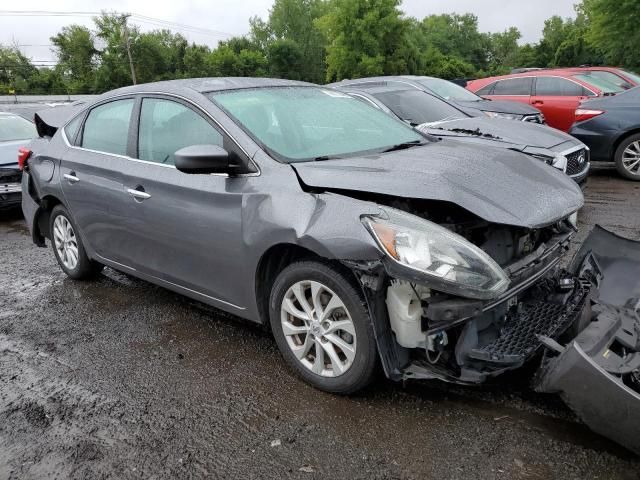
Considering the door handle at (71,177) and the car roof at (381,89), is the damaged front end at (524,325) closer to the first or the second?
the door handle at (71,177)

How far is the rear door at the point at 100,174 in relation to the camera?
4062 millimetres

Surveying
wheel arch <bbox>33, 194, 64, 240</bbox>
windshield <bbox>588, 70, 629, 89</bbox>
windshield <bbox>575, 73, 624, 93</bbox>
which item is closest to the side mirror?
wheel arch <bbox>33, 194, 64, 240</bbox>

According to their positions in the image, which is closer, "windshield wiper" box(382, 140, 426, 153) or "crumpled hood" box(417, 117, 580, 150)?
"windshield wiper" box(382, 140, 426, 153)

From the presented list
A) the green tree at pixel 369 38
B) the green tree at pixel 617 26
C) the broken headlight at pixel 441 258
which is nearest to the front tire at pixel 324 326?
the broken headlight at pixel 441 258

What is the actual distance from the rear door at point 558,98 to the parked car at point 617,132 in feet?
6.36

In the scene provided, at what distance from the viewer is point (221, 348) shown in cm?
369

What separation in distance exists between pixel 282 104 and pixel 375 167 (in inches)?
40.3

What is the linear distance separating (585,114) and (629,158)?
36.6 inches

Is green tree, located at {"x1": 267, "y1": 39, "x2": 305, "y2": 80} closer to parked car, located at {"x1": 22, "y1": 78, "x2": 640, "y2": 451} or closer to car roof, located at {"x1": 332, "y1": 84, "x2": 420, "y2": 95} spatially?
car roof, located at {"x1": 332, "y1": 84, "x2": 420, "y2": 95}

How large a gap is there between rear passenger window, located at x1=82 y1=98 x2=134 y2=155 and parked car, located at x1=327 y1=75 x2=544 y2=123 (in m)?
4.63

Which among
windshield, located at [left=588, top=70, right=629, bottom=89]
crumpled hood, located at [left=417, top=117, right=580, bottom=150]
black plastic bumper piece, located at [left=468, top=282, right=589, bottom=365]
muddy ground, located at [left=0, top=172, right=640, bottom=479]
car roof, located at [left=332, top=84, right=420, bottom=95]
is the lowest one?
muddy ground, located at [left=0, top=172, right=640, bottom=479]

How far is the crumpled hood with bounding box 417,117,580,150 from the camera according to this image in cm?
596

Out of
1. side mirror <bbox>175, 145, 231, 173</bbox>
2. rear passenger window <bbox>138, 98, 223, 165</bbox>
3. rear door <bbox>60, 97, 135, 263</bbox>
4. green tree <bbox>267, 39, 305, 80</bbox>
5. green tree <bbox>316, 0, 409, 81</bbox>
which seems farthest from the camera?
green tree <bbox>267, 39, 305, 80</bbox>

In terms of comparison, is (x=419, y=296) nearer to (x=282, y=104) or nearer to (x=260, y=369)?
(x=260, y=369)
